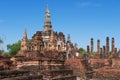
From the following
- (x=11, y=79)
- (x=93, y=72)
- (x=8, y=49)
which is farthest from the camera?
(x=8, y=49)

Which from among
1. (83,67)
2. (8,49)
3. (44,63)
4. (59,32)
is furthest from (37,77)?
(8,49)

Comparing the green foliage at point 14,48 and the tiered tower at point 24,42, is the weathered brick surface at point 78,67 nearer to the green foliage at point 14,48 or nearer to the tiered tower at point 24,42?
the tiered tower at point 24,42

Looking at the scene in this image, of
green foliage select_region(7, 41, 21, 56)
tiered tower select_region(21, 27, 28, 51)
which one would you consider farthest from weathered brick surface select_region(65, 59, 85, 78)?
green foliage select_region(7, 41, 21, 56)

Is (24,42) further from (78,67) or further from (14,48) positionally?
(14,48)

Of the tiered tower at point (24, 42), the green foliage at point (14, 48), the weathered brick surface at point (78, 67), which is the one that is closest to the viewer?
the weathered brick surface at point (78, 67)

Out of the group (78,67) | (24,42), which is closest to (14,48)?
(24,42)

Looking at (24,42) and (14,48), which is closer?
(24,42)

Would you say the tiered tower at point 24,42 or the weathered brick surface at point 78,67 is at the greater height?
the tiered tower at point 24,42

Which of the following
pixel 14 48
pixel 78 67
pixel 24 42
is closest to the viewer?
pixel 78 67

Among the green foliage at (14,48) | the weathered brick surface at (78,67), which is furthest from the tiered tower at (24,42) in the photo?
the green foliage at (14,48)

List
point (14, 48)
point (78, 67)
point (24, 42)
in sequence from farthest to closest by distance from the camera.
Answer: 1. point (14, 48)
2. point (24, 42)
3. point (78, 67)

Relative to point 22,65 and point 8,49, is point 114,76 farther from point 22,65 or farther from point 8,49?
point 8,49

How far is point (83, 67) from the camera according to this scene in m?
19.4

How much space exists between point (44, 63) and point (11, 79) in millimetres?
5757
